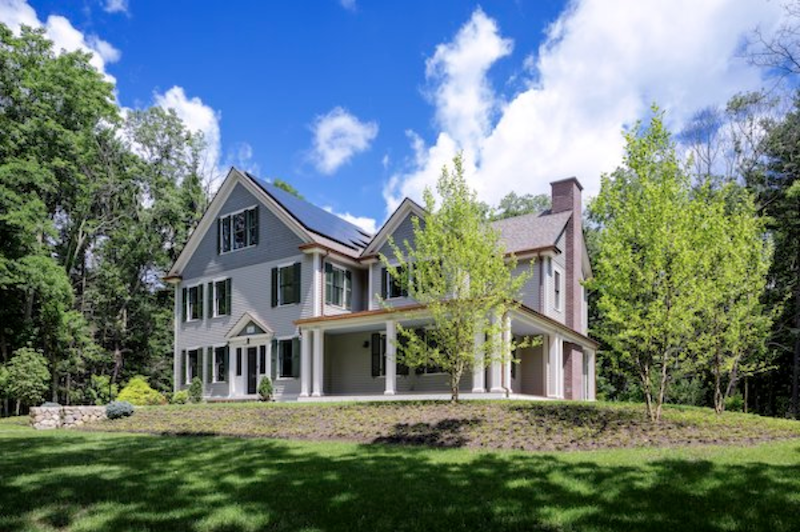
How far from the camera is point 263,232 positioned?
2597 centimetres

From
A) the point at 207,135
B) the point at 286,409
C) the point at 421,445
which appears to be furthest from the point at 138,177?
the point at 421,445

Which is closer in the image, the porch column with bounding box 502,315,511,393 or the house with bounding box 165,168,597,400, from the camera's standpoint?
the porch column with bounding box 502,315,511,393

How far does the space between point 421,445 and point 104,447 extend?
612 cm

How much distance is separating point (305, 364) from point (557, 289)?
33.8 ft

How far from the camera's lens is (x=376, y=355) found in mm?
23438

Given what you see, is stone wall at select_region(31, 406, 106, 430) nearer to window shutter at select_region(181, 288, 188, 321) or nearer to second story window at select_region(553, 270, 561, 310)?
window shutter at select_region(181, 288, 188, 321)

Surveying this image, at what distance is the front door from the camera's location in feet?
82.6

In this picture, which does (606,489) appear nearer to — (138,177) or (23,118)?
(23,118)

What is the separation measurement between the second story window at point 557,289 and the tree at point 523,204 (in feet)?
73.6

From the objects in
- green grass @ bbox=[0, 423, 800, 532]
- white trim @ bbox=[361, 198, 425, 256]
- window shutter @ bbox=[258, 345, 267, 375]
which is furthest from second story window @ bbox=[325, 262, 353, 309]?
green grass @ bbox=[0, 423, 800, 532]

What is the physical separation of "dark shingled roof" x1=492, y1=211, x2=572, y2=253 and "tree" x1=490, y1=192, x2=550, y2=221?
21.0 meters

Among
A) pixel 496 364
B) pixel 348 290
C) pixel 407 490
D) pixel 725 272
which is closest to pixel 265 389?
pixel 348 290

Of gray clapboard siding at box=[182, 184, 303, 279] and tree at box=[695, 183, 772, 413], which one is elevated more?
gray clapboard siding at box=[182, 184, 303, 279]

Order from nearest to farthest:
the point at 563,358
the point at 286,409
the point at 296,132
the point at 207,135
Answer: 1. the point at 286,409
2. the point at 296,132
3. the point at 563,358
4. the point at 207,135
